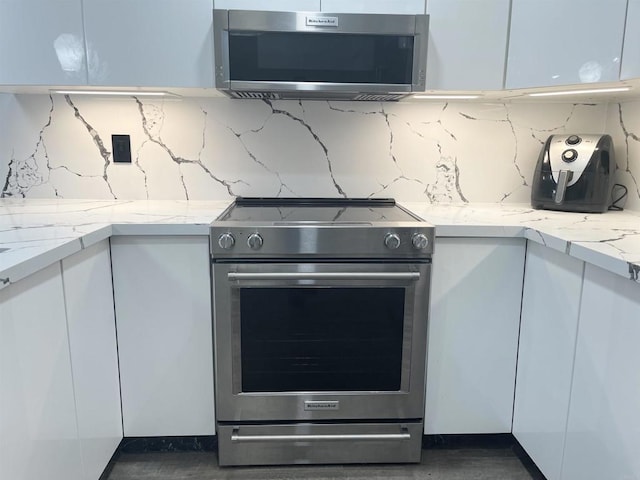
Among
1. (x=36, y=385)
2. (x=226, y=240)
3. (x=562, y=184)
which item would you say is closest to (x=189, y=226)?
(x=226, y=240)

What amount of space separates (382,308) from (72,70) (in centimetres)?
134

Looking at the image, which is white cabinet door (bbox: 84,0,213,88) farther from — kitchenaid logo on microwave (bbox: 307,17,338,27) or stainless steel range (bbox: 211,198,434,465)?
stainless steel range (bbox: 211,198,434,465)

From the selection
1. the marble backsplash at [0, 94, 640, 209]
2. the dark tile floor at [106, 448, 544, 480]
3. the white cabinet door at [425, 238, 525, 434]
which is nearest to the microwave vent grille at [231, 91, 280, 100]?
the marble backsplash at [0, 94, 640, 209]

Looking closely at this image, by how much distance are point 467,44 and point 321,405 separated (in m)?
1.36

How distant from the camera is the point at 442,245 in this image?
5.16ft

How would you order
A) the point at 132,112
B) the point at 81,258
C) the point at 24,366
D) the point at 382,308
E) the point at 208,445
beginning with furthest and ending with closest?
the point at 132,112 → the point at 208,445 → the point at 382,308 → the point at 81,258 → the point at 24,366

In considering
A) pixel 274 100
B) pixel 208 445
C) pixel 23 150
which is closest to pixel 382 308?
pixel 208 445

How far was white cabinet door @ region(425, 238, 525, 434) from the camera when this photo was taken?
1.59 metres

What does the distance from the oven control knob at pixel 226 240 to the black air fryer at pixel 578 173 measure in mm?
1232

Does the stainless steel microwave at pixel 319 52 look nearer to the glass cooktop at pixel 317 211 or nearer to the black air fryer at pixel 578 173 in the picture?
the glass cooktop at pixel 317 211

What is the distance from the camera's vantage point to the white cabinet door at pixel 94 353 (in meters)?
1.30

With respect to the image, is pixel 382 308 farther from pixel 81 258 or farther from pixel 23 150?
pixel 23 150

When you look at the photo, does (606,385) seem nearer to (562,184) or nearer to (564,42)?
(562,184)

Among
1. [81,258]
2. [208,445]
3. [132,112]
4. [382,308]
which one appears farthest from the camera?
[132,112]
